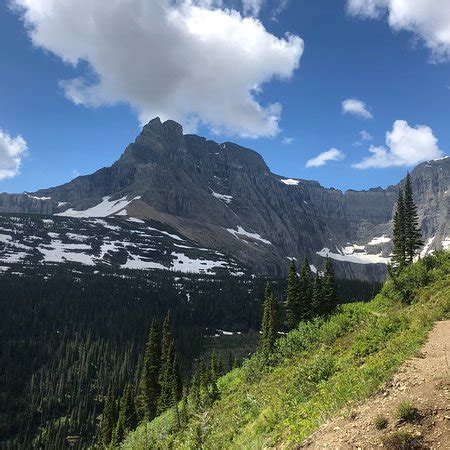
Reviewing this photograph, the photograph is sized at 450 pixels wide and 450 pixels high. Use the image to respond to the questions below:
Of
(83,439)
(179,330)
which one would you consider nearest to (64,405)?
(83,439)

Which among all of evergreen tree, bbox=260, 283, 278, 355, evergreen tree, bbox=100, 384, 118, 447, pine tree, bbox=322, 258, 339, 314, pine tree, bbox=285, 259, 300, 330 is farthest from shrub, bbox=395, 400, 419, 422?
evergreen tree, bbox=100, 384, 118, 447

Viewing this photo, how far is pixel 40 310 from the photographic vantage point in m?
167

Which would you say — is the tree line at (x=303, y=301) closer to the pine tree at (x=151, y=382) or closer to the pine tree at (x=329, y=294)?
the pine tree at (x=329, y=294)

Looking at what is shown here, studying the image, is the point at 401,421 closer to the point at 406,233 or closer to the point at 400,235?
the point at 406,233

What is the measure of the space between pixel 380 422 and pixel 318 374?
910 centimetres

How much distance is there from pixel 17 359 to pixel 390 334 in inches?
5513

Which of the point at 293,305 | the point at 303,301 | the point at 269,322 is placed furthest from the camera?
the point at 293,305

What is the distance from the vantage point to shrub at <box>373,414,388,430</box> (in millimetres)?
11547

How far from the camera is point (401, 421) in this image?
37.8ft

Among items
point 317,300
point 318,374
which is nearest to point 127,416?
point 317,300

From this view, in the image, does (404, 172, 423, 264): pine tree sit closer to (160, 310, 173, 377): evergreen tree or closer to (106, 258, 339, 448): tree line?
(106, 258, 339, 448): tree line

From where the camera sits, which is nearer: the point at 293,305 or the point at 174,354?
the point at 293,305

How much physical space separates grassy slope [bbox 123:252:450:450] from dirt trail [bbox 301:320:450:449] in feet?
2.40

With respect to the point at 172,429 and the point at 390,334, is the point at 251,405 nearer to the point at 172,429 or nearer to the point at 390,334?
the point at 390,334
